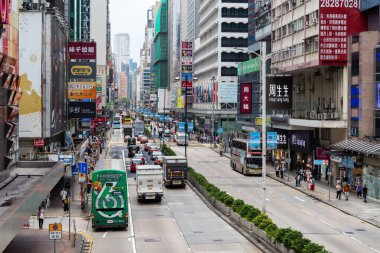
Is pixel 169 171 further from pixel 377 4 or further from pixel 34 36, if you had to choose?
pixel 377 4

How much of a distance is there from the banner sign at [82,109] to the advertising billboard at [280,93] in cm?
2603

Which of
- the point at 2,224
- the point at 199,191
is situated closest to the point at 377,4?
the point at 199,191

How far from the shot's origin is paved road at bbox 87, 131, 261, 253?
31.7m

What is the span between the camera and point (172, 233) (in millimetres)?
36000

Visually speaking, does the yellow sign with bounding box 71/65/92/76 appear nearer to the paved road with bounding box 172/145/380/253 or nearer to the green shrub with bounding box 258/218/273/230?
the paved road with bounding box 172/145/380/253

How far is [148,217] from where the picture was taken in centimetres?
4206

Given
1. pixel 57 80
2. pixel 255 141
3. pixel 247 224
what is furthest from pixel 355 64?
pixel 57 80

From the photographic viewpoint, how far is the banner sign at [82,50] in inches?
3113

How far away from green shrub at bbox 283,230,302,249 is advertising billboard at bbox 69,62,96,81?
5105 centimetres

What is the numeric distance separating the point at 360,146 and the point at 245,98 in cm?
1870

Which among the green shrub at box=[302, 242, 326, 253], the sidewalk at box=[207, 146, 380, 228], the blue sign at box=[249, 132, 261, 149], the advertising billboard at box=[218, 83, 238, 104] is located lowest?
the sidewalk at box=[207, 146, 380, 228]

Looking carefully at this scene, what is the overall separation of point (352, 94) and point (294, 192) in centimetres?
983

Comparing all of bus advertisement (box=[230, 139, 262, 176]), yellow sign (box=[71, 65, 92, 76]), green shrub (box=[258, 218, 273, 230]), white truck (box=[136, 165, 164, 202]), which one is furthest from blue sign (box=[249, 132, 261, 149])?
green shrub (box=[258, 218, 273, 230])

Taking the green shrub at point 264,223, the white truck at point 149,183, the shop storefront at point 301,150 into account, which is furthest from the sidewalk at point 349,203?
the white truck at point 149,183
